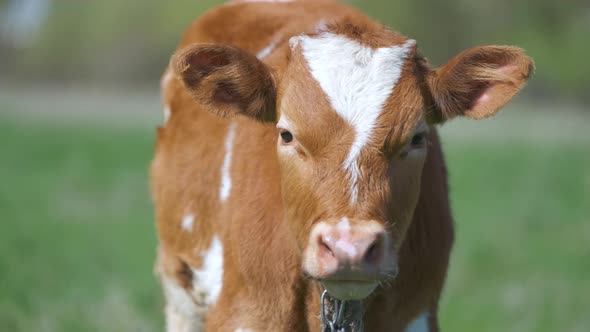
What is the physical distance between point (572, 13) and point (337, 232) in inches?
1974

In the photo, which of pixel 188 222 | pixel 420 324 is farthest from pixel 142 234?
pixel 420 324

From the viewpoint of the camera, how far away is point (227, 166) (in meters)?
4.72

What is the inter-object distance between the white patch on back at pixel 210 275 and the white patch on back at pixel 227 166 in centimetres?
25

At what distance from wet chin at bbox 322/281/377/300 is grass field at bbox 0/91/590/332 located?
3.45 metres

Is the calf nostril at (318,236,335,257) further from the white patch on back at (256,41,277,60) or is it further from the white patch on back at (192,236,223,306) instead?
the white patch on back at (256,41,277,60)

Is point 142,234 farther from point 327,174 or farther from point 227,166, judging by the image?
point 327,174

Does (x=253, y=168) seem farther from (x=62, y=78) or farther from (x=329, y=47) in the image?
(x=62, y=78)

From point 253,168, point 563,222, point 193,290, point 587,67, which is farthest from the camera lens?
point 587,67

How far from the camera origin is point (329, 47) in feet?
12.7

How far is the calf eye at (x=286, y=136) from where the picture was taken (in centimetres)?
375

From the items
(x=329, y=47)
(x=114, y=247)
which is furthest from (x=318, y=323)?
(x=114, y=247)

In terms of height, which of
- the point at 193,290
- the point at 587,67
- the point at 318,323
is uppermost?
the point at 318,323

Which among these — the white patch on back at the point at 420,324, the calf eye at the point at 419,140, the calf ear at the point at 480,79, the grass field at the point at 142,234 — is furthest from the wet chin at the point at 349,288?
the grass field at the point at 142,234

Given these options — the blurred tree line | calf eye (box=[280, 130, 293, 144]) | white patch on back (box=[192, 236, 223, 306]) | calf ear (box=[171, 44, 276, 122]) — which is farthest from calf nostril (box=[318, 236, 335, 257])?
the blurred tree line
